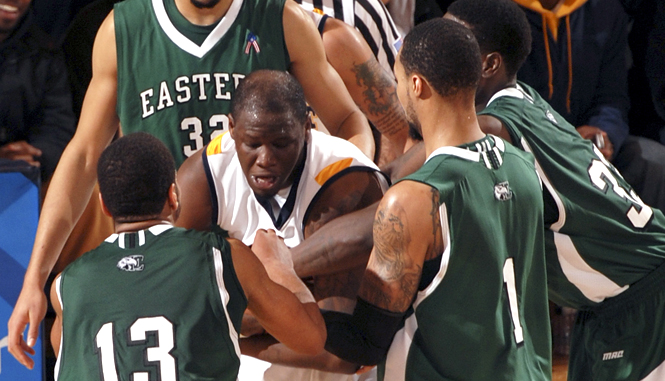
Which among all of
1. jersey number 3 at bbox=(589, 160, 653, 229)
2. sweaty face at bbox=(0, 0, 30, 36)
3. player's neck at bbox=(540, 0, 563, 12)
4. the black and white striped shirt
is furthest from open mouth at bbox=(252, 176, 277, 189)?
player's neck at bbox=(540, 0, 563, 12)

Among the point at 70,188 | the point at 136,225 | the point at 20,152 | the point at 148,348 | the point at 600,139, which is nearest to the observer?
the point at 148,348

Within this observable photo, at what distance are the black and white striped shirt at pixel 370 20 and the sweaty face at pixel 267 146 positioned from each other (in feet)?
4.86

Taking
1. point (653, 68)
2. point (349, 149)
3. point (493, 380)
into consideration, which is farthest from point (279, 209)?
point (653, 68)

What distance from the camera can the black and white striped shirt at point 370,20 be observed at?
4.09 m

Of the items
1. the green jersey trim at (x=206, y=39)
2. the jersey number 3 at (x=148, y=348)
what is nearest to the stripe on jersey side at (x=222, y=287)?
the jersey number 3 at (x=148, y=348)

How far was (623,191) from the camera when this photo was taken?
2926 millimetres

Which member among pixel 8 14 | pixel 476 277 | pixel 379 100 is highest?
pixel 8 14

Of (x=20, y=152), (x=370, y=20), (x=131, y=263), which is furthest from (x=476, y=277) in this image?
(x=20, y=152)

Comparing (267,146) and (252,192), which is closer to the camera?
(267,146)

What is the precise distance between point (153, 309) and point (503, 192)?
2.92 ft

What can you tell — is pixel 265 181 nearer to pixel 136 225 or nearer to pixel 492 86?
pixel 136 225

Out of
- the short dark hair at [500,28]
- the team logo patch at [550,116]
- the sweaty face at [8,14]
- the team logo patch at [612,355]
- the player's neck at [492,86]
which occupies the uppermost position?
the sweaty face at [8,14]

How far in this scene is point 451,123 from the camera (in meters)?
2.30

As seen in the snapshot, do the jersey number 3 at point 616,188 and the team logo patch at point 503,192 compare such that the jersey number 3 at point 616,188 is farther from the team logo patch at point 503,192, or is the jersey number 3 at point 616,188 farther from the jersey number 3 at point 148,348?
the jersey number 3 at point 148,348
